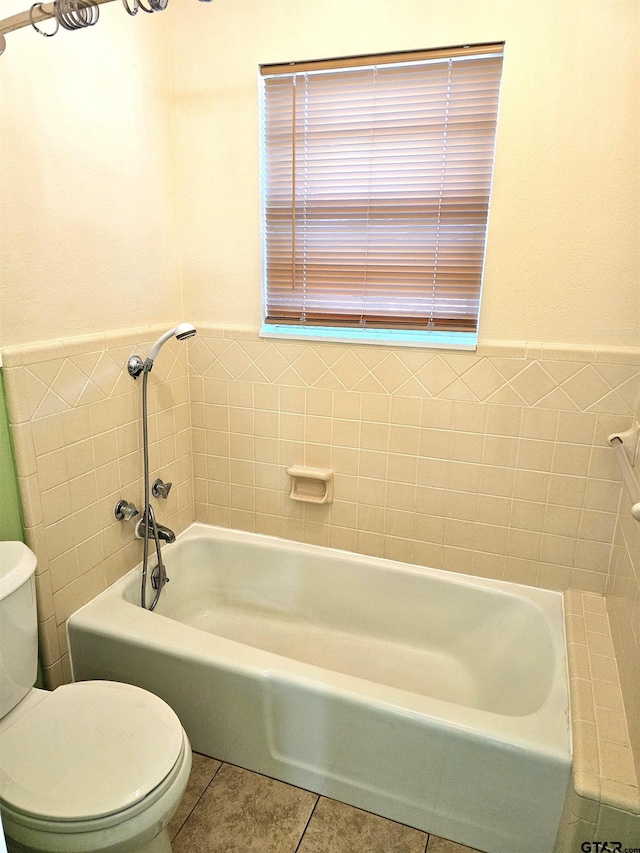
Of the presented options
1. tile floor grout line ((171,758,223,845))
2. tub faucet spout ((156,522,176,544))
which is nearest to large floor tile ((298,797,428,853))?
tile floor grout line ((171,758,223,845))

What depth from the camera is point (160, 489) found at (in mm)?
2084

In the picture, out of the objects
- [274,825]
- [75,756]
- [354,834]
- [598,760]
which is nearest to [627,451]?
[598,760]

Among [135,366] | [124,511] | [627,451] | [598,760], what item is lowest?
[598,760]

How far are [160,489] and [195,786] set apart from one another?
102 cm

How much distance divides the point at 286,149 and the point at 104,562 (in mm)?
1664

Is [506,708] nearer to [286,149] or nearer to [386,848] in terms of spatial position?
[386,848]

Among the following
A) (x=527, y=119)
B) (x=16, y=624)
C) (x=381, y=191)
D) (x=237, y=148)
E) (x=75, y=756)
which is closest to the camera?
(x=75, y=756)

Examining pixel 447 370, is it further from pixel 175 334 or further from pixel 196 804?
pixel 196 804

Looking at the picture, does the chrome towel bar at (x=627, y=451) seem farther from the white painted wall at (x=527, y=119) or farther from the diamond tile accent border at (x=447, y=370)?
the white painted wall at (x=527, y=119)

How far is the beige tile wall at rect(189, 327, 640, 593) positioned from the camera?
180 cm

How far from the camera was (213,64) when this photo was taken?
1.94 meters

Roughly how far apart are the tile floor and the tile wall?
62cm

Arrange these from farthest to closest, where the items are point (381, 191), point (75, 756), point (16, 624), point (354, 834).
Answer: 1. point (381, 191)
2. point (354, 834)
3. point (16, 624)
4. point (75, 756)

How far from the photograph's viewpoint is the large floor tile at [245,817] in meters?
1.49
